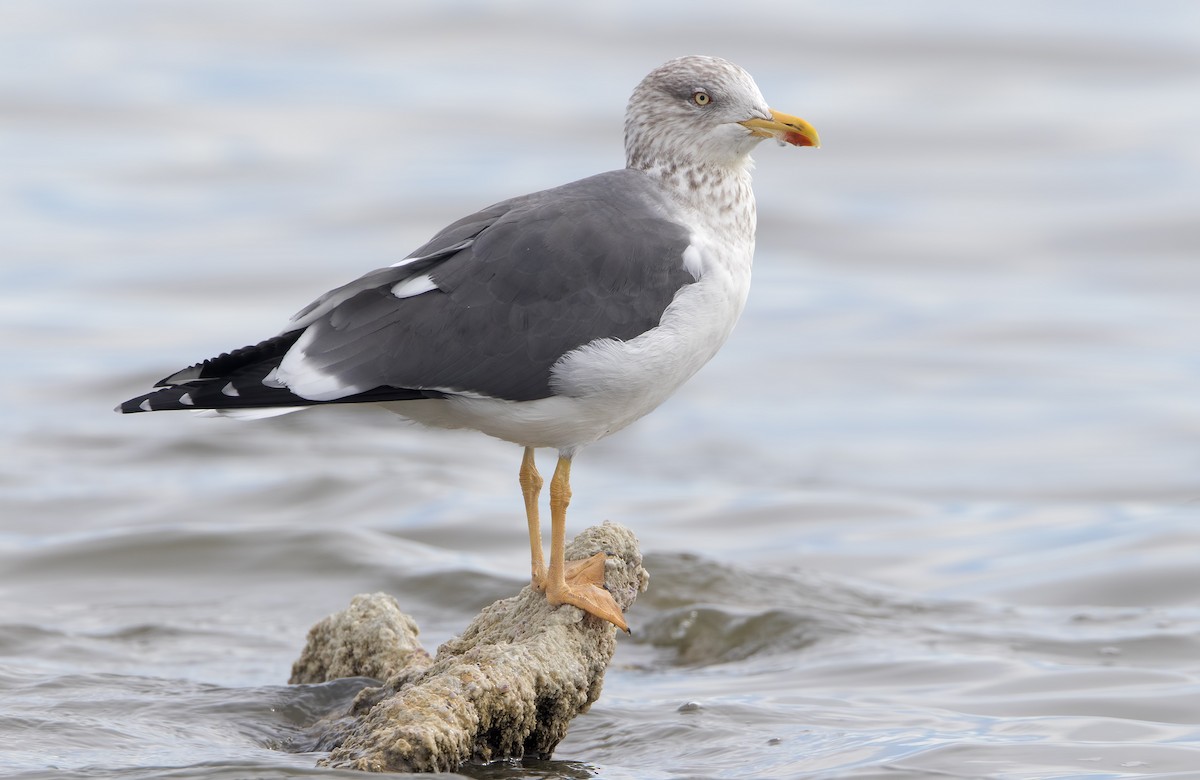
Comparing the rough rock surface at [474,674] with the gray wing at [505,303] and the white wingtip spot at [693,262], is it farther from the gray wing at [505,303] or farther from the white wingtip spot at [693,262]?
the white wingtip spot at [693,262]

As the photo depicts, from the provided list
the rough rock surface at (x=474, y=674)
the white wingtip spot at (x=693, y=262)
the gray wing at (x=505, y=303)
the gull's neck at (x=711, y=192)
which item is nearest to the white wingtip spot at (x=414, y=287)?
the gray wing at (x=505, y=303)

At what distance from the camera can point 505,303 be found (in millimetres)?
6652

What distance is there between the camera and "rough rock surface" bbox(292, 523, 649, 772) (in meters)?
5.84

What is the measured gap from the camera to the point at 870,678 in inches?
336

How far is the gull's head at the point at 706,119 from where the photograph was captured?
705 cm

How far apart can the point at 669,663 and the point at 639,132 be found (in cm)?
303

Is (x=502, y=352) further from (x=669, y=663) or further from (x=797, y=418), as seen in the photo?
(x=797, y=418)

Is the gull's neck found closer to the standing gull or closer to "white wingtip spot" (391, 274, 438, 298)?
the standing gull

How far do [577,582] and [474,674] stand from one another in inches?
30.9

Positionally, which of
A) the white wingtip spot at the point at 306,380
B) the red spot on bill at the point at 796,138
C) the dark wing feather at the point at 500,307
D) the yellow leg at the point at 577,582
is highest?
the red spot on bill at the point at 796,138

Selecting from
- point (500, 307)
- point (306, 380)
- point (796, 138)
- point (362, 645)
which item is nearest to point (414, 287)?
point (500, 307)

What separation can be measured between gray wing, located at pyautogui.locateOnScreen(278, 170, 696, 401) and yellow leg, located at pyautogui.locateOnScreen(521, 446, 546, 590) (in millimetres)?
554

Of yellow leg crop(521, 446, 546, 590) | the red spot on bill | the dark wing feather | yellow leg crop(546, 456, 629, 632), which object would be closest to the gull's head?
the red spot on bill

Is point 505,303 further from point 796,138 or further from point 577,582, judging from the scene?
point 796,138
